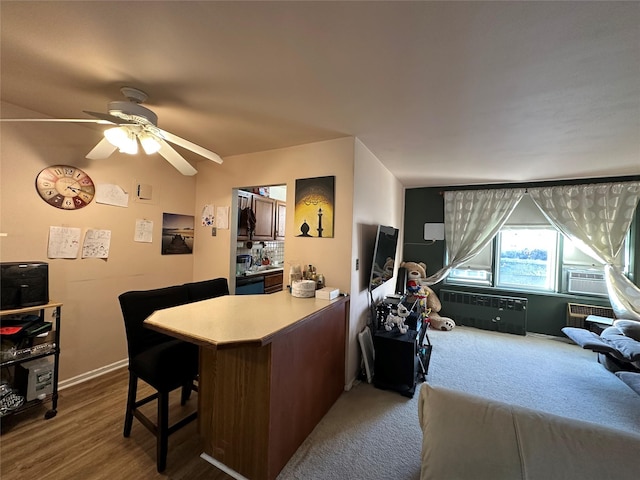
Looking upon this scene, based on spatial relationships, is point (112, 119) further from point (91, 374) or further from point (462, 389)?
point (462, 389)

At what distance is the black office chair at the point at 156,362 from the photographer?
157cm

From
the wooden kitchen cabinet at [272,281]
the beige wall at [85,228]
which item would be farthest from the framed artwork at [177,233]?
the wooden kitchen cabinet at [272,281]

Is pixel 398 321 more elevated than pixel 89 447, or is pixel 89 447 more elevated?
pixel 398 321

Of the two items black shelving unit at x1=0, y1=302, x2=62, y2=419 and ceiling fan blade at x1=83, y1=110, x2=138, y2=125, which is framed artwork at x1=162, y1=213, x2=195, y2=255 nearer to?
black shelving unit at x1=0, y1=302, x2=62, y2=419

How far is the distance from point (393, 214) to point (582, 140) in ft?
7.41

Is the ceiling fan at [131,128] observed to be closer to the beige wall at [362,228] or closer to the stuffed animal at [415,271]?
the beige wall at [362,228]

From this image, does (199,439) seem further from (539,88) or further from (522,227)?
(522,227)

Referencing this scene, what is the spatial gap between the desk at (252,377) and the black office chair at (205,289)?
0.26 metres

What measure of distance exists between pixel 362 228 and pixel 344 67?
155cm

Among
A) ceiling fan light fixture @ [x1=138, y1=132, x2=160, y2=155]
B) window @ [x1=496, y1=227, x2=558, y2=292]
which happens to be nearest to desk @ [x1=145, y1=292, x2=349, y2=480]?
ceiling fan light fixture @ [x1=138, y1=132, x2=160, y2=155]

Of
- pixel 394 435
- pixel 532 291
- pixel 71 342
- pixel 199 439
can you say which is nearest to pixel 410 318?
pixel 394 435

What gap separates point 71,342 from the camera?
2.40m

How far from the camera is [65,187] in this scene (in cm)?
232

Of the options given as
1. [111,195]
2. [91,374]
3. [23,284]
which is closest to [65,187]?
[111,195]
